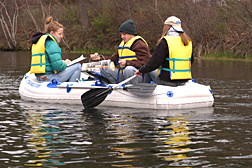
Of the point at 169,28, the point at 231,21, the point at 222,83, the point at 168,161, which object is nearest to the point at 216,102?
the point at 169,28

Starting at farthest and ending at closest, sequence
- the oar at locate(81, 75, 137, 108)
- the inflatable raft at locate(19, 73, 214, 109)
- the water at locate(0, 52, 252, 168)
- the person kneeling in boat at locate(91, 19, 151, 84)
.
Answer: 1. the person kneeling in boat at locate(91, 19, 151, 84)
2. the oar at locate(81, 75, 137, 108)
3. the inflatable raft at locate(19, 73, 214, 109)
4. the water at locate(0, 52, 252, 168)

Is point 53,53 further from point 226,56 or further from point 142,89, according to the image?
point 226,56

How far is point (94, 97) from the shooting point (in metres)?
8.18

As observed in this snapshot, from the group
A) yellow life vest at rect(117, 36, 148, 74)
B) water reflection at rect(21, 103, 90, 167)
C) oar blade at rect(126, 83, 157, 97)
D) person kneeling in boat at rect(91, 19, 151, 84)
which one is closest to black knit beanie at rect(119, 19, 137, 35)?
person kneeling in boat at rect(91, 19, 151, 84)

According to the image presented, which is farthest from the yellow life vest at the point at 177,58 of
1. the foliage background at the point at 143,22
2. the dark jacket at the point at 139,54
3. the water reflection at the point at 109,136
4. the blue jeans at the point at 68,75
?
the foliage background at the point at 143,22

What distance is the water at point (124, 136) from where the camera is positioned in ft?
15.6

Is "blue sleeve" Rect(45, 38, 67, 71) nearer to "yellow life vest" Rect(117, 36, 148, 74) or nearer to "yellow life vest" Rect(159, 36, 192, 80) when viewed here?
"yellow life vest" Rect(117, 36, 148, 74)

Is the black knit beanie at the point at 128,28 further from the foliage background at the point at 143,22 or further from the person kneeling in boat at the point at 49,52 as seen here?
the foliage background at the point at 143,22

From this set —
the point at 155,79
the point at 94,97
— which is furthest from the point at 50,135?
the point at 155,79

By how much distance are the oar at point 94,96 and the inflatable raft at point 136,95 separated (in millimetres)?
100

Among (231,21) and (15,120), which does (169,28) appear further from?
(231,21)

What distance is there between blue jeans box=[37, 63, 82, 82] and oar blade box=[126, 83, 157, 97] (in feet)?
4.57

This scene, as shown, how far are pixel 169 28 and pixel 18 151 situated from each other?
3.57 metres

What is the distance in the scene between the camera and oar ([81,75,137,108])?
8172mm
